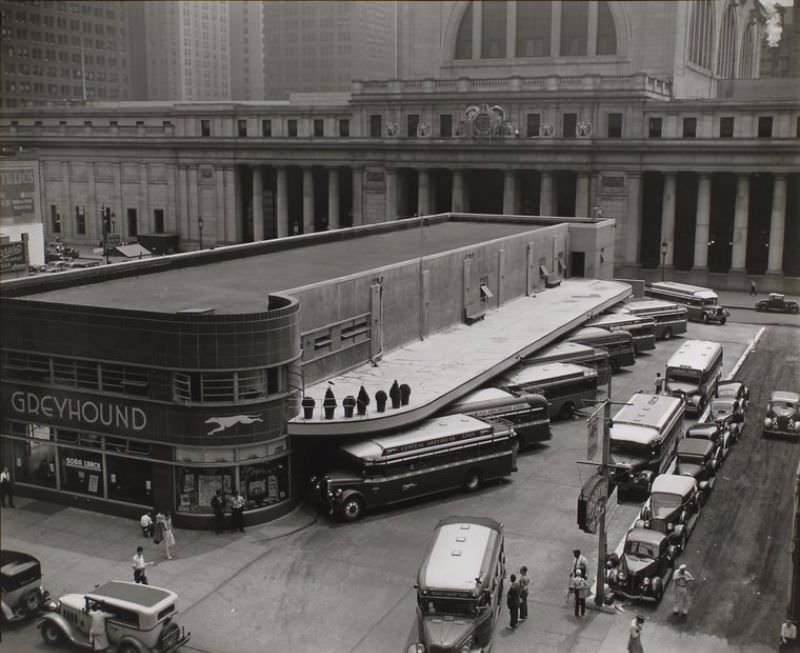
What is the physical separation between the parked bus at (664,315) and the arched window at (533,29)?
1910 inches

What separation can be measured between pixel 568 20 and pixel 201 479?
90.1 meters

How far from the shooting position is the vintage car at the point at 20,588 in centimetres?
2880

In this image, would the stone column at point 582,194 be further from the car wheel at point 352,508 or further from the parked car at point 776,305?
the car wheel at point 352,508

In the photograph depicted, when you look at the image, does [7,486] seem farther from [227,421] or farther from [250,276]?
[250,276]

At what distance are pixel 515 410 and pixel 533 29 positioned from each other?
7913cm

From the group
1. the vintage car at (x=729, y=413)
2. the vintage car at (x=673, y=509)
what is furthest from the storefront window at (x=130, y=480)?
the vintage car at (x=729, y=413)

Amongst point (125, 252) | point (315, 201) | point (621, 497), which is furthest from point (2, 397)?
point (315, 201)

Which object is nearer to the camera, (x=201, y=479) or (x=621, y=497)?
(x=201, y=479)

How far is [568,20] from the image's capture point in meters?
113

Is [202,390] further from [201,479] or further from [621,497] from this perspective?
[621,497]

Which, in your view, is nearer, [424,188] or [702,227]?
[702,227]

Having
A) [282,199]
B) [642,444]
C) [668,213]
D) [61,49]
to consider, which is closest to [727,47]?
[668,213]

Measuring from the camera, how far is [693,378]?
54.0m

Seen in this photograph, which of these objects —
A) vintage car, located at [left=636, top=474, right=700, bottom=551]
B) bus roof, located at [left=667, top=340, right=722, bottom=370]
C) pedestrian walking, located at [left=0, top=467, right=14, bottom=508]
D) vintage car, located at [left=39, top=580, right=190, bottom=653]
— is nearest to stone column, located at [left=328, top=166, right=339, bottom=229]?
bus roof, located at [left=667, top=340, right=722, bottom=370]
